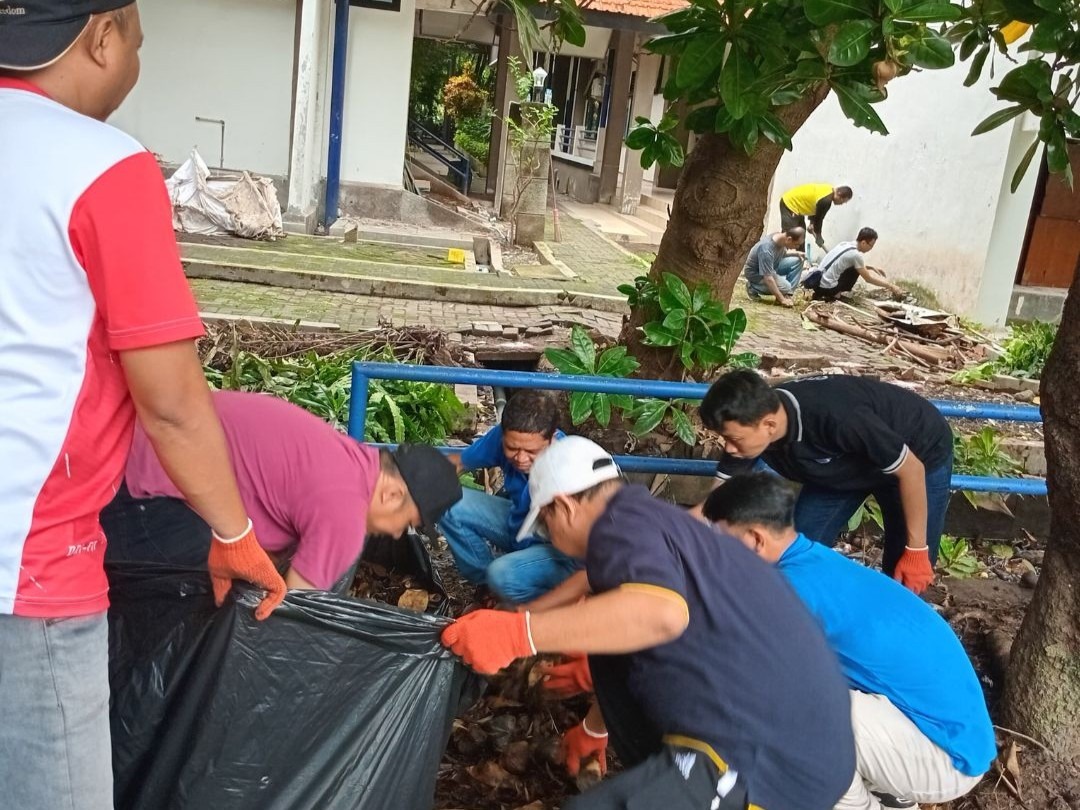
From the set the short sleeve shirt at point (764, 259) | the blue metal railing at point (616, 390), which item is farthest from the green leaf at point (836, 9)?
the short sleeve shirt at point (764, 259)

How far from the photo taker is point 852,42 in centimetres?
253

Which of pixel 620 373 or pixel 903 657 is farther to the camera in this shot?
pixel 620 373

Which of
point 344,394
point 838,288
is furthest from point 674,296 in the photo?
point 838,288

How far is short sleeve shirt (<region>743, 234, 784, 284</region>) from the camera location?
9.86 meters

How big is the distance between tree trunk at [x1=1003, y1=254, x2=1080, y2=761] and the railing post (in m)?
2.18

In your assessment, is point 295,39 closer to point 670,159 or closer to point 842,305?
point 842,305

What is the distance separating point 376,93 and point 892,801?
1001 centimetres

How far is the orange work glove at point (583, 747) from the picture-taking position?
253 centimetres

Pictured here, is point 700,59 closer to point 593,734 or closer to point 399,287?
point 593,734

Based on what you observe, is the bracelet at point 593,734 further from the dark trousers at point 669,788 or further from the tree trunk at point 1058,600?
the tree trunk at point 1058,600

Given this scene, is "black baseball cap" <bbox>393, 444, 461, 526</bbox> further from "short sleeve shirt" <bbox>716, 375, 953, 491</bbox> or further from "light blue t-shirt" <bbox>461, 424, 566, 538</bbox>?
"short sleeve shirt" <bbox>716, 375, 953, 491</bbox>

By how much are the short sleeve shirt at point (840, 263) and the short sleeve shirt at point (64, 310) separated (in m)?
9.54

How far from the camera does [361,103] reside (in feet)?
35.5

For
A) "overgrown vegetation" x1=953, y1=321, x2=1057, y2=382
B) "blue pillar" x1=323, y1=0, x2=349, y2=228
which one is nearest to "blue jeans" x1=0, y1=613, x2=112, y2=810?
"overgrown vegetation" x1=953, y1=321, x2=1057, y2=382
